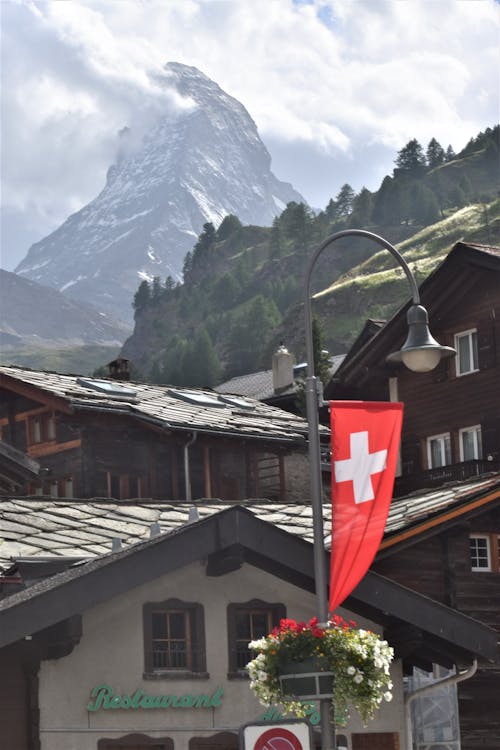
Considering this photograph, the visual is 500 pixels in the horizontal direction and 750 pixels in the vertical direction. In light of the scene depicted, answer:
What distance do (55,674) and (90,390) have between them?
20.8 m

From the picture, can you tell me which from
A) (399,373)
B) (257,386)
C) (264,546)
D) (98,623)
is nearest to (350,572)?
(264,546)

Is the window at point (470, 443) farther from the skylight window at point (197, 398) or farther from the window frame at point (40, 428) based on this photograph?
the window frame at point (40, 428)

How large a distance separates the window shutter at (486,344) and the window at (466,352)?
0.42m

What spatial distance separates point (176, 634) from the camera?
20.2 meters

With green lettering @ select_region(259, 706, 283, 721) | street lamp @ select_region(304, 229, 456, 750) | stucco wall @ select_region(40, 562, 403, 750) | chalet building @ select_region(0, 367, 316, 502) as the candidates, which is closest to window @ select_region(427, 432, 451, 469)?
chalet building @ select_region(0, 367, 316, 502)

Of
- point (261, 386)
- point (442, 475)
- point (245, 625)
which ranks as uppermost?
point (261, 386)

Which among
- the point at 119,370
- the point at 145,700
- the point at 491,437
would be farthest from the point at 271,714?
the point at 119,370

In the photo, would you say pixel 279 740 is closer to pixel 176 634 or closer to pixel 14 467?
pixel 176 634

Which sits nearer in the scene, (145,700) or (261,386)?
(145,700)

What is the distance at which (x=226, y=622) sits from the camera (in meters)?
20.6

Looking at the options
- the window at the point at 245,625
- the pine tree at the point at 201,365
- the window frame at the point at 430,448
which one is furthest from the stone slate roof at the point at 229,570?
the pine tree at the point at 201,365

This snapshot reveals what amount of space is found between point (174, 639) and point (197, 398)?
22.3m

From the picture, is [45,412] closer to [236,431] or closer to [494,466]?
[236,431]

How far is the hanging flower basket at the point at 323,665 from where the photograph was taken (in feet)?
54.3
